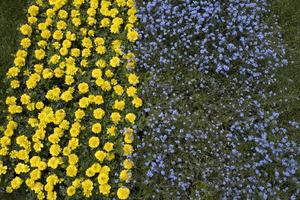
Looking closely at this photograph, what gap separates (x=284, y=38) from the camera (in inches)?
223

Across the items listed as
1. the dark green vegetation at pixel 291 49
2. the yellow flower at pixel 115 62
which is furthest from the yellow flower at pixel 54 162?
the dark green vegetation at pixel 291 49

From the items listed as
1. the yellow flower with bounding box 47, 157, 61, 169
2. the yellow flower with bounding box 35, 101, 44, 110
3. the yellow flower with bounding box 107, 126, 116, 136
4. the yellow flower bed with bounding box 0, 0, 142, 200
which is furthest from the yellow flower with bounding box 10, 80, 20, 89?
the yellow flower with bounding box 107, 126, 116, 136

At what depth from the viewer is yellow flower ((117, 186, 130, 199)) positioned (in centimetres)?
438

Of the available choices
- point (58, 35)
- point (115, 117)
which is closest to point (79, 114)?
point (115, 117)

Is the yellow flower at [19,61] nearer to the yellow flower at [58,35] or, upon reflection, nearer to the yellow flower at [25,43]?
the yellow flower at [25,43]

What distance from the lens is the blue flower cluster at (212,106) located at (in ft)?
14.6

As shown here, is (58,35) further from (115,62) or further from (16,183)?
(16,183)

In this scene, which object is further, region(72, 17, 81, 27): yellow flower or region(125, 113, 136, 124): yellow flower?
region(72, 17, 81, 27): yellow flower

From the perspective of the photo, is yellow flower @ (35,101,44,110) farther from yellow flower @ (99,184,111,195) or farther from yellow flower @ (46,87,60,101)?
yellow flower @ (99,184,111,195)

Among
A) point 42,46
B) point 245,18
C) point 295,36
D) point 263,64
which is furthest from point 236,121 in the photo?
point 42,46

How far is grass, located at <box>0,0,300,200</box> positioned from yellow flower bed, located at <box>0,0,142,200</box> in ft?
1.10

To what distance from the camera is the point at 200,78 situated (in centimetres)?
498

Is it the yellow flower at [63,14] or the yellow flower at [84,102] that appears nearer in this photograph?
the yellow flower at [84,102]

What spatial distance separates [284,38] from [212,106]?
1.60 m
